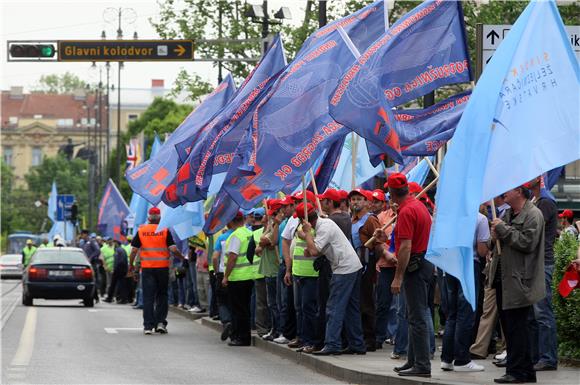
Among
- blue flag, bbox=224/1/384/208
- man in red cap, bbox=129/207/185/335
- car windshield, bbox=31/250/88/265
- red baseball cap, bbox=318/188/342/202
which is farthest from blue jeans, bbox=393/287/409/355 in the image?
car windshield, bbox=31/250/88/265

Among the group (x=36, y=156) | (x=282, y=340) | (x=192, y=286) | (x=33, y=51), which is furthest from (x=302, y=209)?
(x=36, y=156)

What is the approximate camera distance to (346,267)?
16.1 m

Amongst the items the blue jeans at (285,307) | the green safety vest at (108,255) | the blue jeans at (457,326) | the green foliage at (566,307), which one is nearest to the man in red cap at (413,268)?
the blue jeans at (457,326)

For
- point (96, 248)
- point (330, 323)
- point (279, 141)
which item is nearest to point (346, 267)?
point (330, 323)

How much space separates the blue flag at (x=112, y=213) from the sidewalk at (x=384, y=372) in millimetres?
24228

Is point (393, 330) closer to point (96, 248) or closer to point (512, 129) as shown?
point (512, 129)

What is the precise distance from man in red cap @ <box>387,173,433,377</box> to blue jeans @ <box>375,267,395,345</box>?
2.78 m

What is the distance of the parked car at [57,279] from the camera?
33594 mm

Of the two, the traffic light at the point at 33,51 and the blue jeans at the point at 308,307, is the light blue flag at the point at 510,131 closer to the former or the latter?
the blue jeans at the point at 308,307

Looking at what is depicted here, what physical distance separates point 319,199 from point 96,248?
26.5m

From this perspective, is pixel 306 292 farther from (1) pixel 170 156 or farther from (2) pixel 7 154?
(2) pixel 7 154

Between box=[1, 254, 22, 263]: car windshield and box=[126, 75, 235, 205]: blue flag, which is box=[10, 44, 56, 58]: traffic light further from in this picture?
box=[1, 254, 22, 263]: car windshield

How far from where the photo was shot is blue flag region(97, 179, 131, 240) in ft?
135

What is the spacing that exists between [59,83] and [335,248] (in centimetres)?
17871
